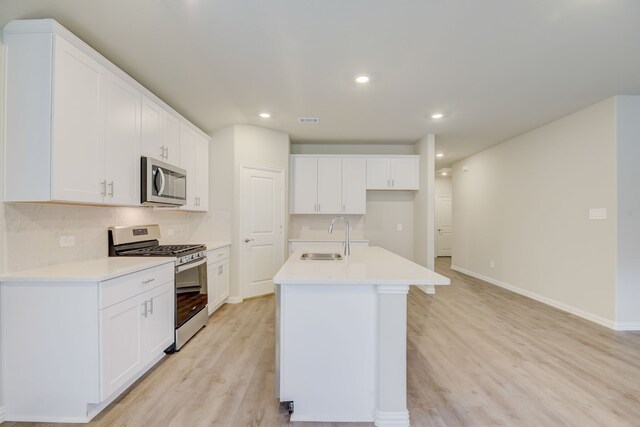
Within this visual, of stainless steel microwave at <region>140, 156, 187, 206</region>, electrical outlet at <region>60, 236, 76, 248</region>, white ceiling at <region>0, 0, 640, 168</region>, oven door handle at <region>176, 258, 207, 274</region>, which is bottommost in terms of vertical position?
oven door handle at <region>176, 258, 207, 274</region>

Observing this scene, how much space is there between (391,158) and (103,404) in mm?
4684

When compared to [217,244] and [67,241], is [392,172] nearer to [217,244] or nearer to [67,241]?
[217,244]

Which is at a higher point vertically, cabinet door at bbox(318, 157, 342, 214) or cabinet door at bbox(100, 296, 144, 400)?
cabinet door at bbox(318, 157, 342, 214)

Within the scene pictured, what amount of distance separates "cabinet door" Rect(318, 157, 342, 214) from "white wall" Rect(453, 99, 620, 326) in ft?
9.37

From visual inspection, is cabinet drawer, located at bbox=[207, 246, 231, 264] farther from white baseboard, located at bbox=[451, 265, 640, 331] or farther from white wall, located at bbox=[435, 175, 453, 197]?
white wall, located at bbox=[435, 175, 453, 197]

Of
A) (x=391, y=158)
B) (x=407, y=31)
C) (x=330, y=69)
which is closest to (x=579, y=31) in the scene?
(x=407, y=31)

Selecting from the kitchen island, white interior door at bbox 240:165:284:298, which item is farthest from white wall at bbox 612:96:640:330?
white interior door at bbox 240:165:284:298

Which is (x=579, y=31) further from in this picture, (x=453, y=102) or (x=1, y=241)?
(x=1, y=241)

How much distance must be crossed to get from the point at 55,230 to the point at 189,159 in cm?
171

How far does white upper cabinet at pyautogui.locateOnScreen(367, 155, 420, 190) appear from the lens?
5.10 meters

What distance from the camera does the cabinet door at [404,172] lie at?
16.8 ft

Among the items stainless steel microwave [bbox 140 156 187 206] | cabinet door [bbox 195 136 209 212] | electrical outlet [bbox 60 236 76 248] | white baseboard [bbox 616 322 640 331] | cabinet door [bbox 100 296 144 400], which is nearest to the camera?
cabinet door [bbox 100 296 144 400]

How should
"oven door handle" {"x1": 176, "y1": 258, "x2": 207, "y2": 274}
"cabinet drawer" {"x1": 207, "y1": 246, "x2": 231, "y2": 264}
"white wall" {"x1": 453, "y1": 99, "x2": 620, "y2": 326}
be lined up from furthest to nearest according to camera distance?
"cabinet drawer" {"x1": 207, "y1": 246, "x2": 231, "y2": 264}, "white wall" {"x1": 453, "y1": 99, "x2": 620, "y2": 326}, "oven door handle" {"x1": 176, "y1": 258, "x2": 207, "y2": 274}

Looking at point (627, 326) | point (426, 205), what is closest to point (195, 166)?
point (426, 205)
